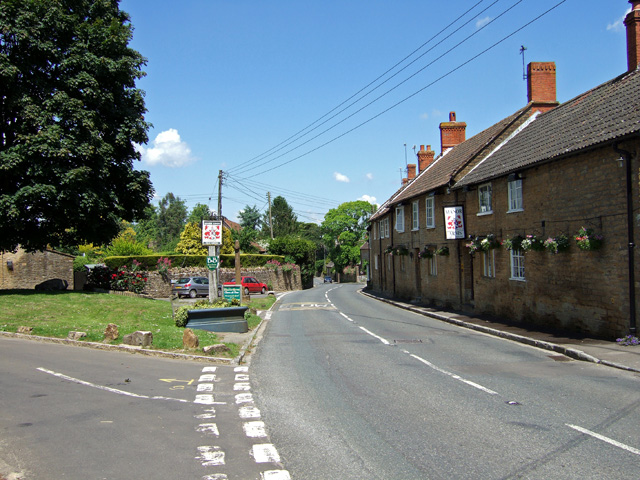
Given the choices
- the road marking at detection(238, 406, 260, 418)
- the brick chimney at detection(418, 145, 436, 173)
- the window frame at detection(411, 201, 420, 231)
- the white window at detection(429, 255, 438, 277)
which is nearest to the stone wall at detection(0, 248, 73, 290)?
the window frame at detection(411, 201, 420, 231)

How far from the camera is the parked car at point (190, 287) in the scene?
1452 inches

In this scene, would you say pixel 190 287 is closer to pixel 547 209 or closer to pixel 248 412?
pixel 547 209

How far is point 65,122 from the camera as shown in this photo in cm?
2145

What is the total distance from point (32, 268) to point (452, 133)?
31.5m

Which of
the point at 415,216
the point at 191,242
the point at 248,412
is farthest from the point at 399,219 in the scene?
the point at 191,242

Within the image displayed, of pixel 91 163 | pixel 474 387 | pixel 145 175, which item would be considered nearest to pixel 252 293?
pixel 145 175

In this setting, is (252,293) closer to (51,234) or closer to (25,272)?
(25,272)

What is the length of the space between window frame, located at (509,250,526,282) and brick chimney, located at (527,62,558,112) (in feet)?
28.7

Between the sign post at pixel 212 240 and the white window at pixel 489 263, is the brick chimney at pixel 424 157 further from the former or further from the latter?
the sign post at pixel 212 240

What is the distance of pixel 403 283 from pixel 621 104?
21.2m

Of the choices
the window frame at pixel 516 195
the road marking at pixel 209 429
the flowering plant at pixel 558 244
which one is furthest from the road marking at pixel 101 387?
the window frame at pixel 516 195

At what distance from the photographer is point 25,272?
1438 inches

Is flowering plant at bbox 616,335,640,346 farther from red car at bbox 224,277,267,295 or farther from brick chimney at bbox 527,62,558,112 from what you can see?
red car at bbox 224,277,267,295

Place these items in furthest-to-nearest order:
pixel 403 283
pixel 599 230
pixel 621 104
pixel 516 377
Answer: pixel 403 283
pixel 621 104
pixel 599 230
pixel 516 377
